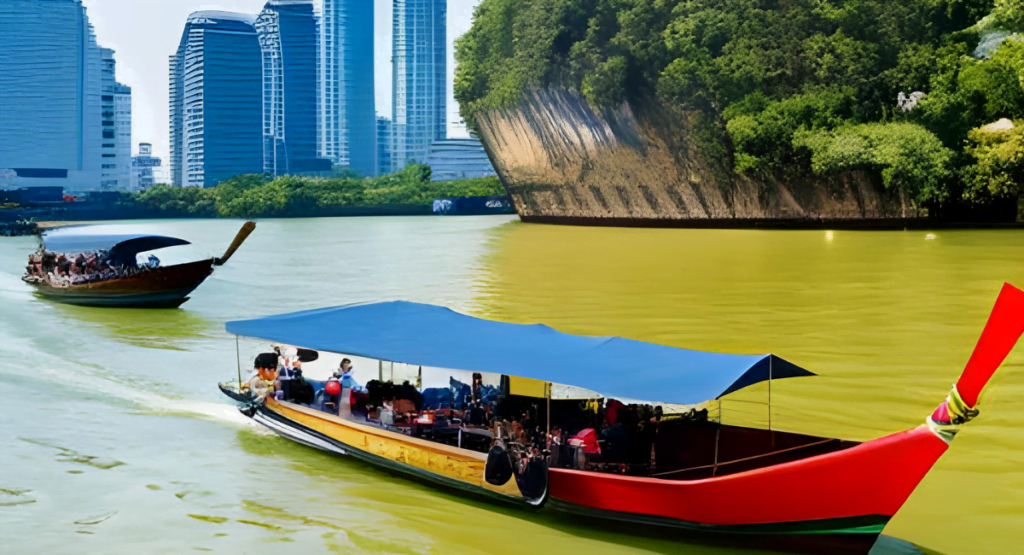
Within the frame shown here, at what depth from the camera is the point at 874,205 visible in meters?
42.5

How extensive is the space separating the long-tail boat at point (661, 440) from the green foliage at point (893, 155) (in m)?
32.3

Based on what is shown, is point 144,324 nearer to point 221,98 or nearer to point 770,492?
point 770,492

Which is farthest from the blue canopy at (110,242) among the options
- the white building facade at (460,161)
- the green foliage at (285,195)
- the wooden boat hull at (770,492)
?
the white building facade at (460,161)

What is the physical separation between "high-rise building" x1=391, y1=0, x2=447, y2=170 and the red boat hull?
154 m

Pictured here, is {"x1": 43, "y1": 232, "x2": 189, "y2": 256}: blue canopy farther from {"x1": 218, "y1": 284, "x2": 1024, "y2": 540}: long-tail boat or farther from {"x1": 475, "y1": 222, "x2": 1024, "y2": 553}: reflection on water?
{"x1": 218, "y1": 284, "x2": 1024, "y2": 540}: long-tail boat

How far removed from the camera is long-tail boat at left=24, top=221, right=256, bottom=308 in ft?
74.8

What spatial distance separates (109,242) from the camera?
2395 cm

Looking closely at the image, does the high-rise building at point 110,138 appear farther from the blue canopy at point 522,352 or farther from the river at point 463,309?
the blue canopy at point 522,352

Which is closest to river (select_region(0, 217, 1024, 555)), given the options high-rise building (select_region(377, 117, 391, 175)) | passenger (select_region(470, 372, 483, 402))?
passenger (select_region(470, 372, 483, 402))

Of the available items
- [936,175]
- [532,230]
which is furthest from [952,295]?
[532,230]

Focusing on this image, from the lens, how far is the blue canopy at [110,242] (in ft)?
78.3

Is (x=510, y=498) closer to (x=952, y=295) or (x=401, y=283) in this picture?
(x=952, y=295)

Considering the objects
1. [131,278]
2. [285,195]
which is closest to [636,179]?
[131,278]

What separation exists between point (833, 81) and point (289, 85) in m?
115
